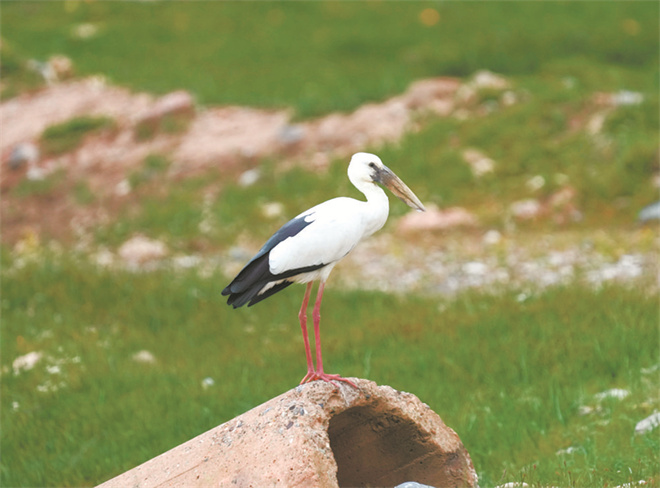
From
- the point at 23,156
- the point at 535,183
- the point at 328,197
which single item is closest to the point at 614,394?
the point at 535,183

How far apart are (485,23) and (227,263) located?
948 centimetres

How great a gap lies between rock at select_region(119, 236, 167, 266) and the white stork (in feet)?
25.3

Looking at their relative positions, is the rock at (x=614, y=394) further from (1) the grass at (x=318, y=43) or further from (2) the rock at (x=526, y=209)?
(1) the grass at (x=318, y=43)

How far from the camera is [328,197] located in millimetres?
13203

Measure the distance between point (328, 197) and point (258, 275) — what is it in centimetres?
834

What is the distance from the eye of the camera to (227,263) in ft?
39.3

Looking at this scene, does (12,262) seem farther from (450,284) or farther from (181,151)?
(450,284)

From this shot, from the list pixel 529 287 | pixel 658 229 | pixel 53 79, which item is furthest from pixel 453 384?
pixel 53 79

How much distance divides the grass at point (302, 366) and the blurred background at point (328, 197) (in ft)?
0.09

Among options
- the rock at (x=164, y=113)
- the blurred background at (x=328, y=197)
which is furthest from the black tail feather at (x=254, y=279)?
the rock at (x=164, y=113)

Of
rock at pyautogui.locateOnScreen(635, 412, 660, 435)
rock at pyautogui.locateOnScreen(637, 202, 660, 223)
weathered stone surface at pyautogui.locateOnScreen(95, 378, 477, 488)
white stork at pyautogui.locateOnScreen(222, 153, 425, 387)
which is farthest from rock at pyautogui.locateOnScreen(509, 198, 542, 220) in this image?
white stork at pyautogui.locateOnScreen(222, 153, 425, 387)

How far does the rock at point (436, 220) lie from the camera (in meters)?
12.3

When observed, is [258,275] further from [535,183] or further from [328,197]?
[535,183]

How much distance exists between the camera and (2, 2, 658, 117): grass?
16.7m
